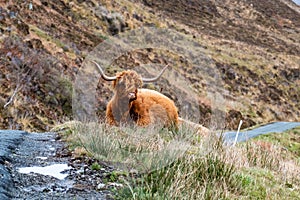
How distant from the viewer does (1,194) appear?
4.25 meters

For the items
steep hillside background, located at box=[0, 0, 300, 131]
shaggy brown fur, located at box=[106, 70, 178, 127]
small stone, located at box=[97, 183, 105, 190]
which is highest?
small stone, located at box=[97, 183, 105, 190]

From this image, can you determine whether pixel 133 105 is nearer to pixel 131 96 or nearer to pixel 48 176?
pixel 131 96

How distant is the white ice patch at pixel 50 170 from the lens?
532 centimetres

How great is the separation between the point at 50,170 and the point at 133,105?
3991mm

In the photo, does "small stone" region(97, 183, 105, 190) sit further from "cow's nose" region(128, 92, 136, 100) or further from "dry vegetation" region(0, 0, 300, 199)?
"cow's nose" region(128, 92, 136, 100)

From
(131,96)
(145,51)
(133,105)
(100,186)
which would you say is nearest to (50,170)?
(100,186)

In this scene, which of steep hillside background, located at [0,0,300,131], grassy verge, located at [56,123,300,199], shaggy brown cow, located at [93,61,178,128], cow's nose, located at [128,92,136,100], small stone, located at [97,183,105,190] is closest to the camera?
grassy verge, located at [56,123,300,199]

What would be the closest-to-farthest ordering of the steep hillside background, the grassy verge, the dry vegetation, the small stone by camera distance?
the grassy verge
the small stone
the dry vegetation
the steep hillside background

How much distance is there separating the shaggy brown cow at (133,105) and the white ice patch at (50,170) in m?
3.35

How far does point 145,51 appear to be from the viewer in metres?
36.1

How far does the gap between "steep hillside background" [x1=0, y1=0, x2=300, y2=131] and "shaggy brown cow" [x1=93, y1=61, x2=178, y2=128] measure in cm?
499

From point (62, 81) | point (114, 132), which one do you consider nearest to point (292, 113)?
point (62, 81)

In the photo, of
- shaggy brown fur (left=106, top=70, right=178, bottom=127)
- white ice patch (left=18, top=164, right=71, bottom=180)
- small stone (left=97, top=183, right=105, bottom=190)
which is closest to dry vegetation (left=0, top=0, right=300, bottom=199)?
small stone (left=97, top=183, right=105, bottom=190)

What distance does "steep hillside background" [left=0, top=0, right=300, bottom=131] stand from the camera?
54.5 feet
